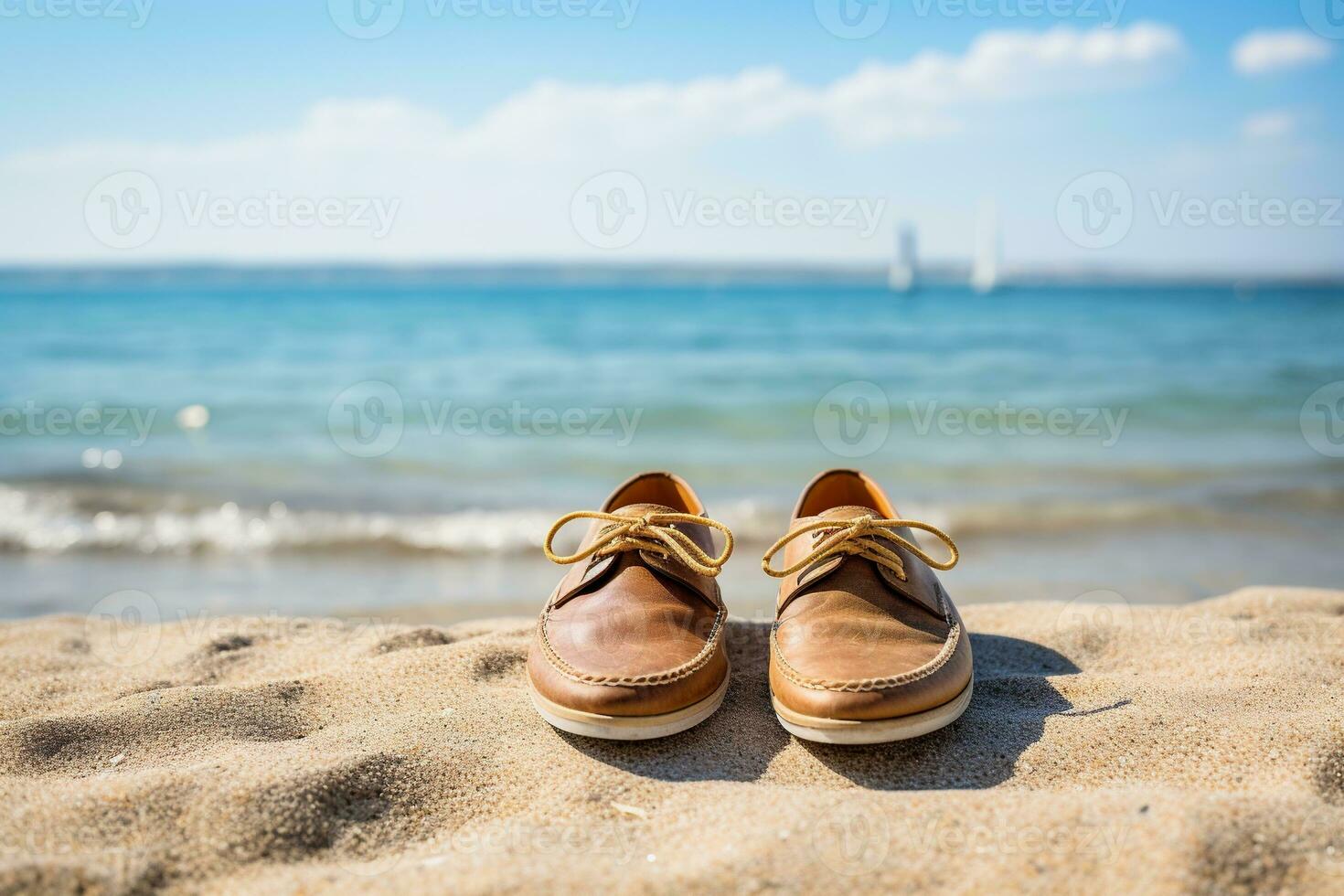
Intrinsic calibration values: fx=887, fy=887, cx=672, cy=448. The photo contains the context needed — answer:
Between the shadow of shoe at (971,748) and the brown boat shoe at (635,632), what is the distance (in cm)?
38

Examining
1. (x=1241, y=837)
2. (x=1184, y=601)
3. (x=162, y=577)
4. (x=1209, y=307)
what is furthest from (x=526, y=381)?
(x=1209, y=307)

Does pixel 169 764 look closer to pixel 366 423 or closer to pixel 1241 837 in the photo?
pixel 1241 837

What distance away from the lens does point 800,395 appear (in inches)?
432

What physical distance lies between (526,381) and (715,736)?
36.1 feet

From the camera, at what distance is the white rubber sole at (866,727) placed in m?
2.13
